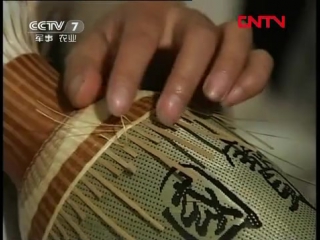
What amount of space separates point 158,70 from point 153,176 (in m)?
0.08

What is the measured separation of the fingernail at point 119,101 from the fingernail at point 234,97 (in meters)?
0.07

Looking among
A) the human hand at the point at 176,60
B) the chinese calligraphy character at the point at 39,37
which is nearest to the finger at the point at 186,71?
the human hand at the point at 176,60

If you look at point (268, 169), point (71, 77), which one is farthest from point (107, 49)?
point (268, 169)

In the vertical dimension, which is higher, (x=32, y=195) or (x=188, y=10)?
(x=188, y=10)

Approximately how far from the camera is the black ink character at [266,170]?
1.18ft

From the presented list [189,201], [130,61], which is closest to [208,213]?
[189,201]

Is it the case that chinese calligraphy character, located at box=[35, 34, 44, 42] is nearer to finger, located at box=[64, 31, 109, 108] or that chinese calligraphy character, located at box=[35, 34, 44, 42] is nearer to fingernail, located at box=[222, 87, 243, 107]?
finger, located at box=[64, 31, 109, 108]

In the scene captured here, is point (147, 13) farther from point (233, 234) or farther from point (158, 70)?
point (233, 234)

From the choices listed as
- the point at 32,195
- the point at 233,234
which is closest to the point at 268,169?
the point at 233,234

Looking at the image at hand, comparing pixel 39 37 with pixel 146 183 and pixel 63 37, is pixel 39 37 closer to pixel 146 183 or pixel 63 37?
pixel 63 37

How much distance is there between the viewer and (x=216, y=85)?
37 centimetres

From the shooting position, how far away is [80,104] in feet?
1.21

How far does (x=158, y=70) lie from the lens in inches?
14.9

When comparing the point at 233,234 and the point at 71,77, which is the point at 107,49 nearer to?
the point at 71,77
